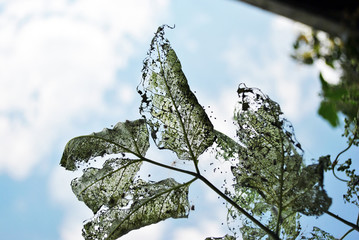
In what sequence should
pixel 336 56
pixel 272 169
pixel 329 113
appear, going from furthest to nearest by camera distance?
pixel 272 169 < pixel 329 113 < pixel 336 56

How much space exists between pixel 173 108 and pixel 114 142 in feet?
1.45

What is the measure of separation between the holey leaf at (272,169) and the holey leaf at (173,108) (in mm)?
238

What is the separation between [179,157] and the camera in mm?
2209

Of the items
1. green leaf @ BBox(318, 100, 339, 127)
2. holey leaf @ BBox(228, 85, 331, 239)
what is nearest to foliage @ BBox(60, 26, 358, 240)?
holey leaf @ BBox(228, 85, 331, 239)

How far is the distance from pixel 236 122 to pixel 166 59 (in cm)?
56

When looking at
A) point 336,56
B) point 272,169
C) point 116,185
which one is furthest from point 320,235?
point 336,56

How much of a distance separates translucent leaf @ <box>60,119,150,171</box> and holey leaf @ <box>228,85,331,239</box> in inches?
24.2

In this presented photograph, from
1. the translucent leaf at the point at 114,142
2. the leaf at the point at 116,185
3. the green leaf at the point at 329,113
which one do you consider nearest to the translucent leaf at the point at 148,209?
the leaf at the point at 116,185

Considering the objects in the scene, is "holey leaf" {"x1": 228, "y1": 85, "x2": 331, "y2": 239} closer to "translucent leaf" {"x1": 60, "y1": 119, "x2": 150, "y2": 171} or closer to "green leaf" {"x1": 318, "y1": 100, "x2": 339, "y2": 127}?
"green leaf" {"x1": 318, "y1": 100, "x2": 339, "y2": 127}

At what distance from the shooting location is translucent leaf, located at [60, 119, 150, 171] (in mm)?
2287

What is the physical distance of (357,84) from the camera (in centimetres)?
103

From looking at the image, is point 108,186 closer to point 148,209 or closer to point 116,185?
point 116,185

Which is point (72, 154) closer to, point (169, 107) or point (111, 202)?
point (111, 202)

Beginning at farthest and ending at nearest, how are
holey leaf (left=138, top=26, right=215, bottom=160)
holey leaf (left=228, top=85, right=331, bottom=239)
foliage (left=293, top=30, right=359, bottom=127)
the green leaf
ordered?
holey leaf (left=138, top=26, right=215, bottom=160), holey leaf (left=228, top=85, right=331, bottom=239), the green leaf, foliage (left=293, top=30, right=359, bottom=127)
